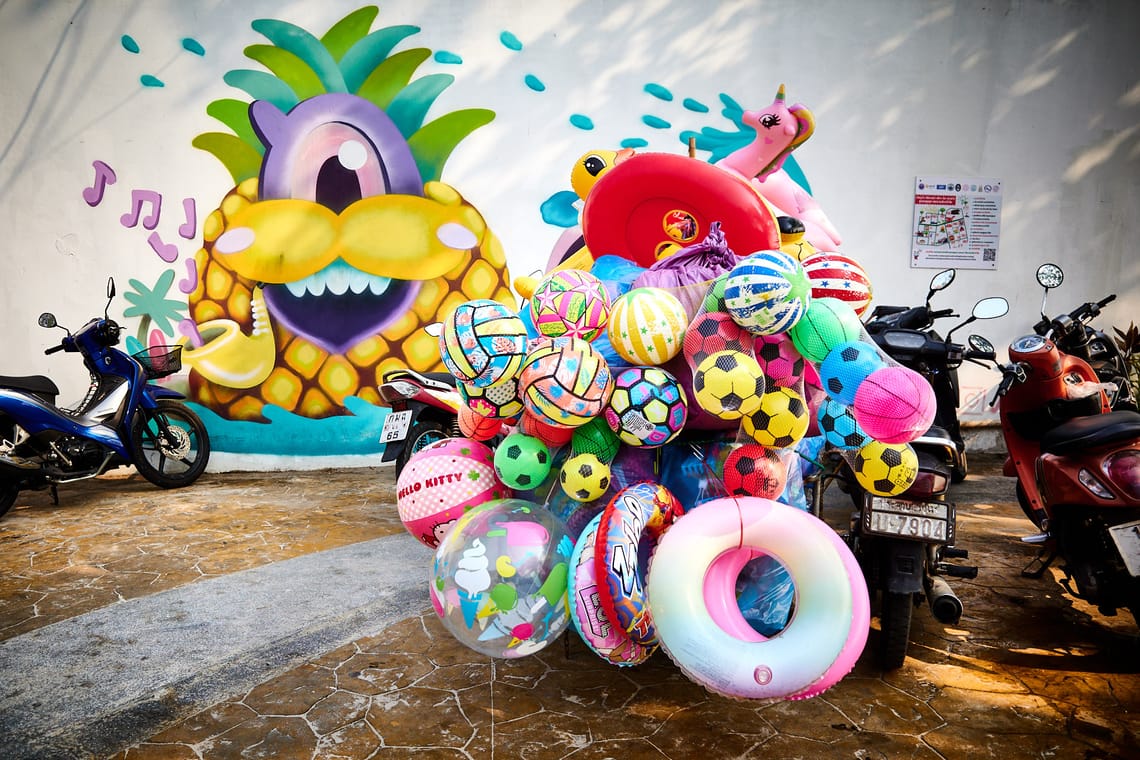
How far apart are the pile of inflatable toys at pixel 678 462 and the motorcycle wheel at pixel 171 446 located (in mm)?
3667

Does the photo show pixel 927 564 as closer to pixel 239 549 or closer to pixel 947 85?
pixel 239 549

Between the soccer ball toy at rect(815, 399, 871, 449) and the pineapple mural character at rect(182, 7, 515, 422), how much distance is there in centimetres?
429

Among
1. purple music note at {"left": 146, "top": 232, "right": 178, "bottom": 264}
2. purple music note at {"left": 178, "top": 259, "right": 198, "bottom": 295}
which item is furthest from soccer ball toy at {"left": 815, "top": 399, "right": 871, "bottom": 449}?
purple music note at {"left": 146, "top": 232, "right": 178, "bottom": 264}

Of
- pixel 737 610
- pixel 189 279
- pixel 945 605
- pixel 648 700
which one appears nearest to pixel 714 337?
pixel 737 610

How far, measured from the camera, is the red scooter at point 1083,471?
8.15ft

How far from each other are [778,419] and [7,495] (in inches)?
193

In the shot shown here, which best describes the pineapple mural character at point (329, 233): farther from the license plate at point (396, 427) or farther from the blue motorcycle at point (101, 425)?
the license plate at point (396, 427)

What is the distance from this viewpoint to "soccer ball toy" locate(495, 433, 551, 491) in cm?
229

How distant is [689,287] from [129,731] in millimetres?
2201

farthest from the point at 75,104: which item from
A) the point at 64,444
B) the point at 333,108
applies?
the point at 64,444

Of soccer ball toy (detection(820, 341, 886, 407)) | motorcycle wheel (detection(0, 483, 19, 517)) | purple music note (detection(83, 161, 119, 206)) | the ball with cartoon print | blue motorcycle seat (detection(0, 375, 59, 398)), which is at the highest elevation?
purple music note (detection(83, 161, 119, 206))

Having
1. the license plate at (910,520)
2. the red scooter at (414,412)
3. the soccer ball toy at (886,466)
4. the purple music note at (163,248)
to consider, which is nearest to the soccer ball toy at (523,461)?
the soccer ball toy at (886,466)

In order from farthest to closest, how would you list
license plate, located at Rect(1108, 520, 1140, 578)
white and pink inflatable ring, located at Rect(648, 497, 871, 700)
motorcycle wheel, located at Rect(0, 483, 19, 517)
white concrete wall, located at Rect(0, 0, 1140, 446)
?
white concrete wall, located at Rect(0, 0, 1140, 446) < motorcycle wheel, located at Rect(0, 483, 19, 517) < license plate, located at Rect(1108, 520, 1140, 578) < white and pink inflatable ring, located at Rect(648, 497, 871, 700)

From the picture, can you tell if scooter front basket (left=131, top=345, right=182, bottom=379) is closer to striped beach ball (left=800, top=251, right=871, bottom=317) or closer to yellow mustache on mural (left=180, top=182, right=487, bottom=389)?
yellow mustache on mural (left=180, top=182, right=487, bottom=389)
